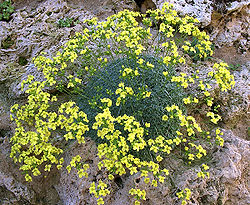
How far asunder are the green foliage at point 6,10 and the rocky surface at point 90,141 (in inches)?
6.1

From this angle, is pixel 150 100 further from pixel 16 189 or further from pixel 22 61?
pixel 22 61

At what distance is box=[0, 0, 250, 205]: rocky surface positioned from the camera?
117 inches

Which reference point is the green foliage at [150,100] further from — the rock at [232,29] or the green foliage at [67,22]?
the rock at [232,29]

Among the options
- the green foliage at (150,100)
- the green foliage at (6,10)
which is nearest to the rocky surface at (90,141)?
the green foliage at (6,10)

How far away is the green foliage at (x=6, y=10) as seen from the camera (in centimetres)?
482

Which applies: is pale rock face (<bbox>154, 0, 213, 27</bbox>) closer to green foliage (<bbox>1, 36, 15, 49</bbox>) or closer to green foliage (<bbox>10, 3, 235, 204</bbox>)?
green foliage (<bbox>10, 3, 235, 204</bbox>)

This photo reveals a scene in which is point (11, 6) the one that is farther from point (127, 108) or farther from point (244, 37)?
point (244, 37)

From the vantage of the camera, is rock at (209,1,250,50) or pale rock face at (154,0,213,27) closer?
pale rock face at (154,0,213,27)

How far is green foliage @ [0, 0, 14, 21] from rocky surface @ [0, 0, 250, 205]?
0.51 ft

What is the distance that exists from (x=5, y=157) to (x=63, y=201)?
41.4 inches

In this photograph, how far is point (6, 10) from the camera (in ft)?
16.0

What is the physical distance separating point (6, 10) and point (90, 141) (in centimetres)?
325

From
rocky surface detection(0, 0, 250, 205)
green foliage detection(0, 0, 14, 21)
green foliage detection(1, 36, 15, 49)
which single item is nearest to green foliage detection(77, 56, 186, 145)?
rocky surface detection(0, 0, 250, 205)

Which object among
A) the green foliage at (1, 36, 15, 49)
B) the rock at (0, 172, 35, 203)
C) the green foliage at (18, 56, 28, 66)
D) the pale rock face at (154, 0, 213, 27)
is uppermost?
the pale rock face at (154, 0, 213, 27)
